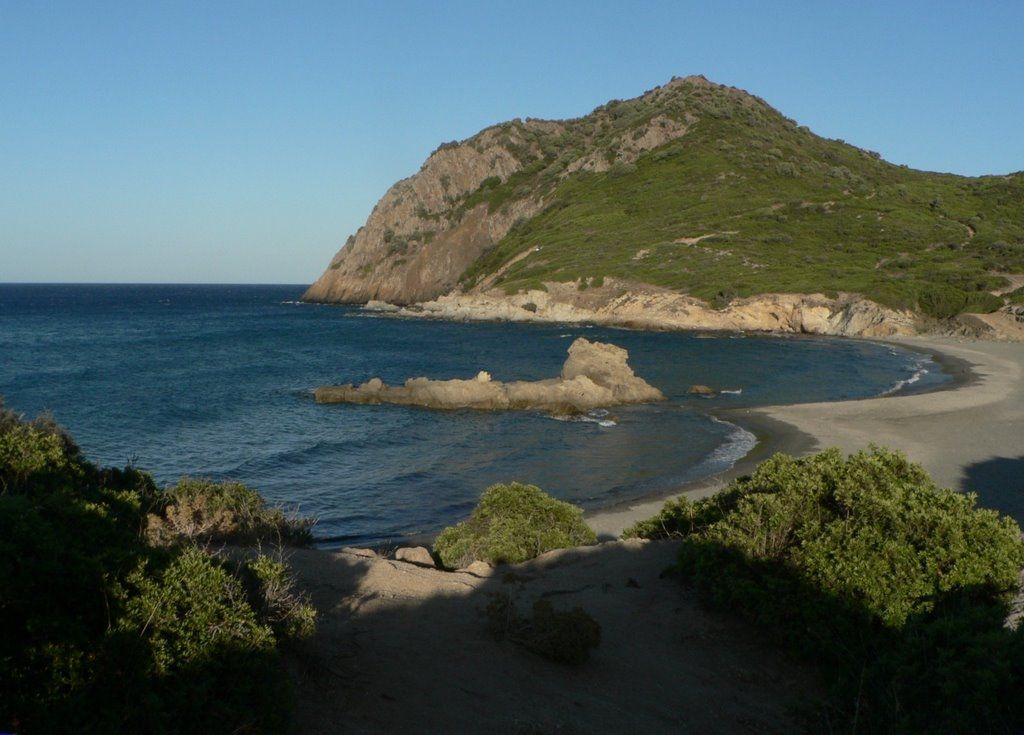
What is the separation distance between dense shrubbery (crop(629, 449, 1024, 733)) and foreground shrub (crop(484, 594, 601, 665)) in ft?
6.96

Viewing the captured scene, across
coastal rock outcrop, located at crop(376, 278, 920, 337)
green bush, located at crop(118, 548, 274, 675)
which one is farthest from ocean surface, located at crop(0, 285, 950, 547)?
green bush, located at crop(118, 548, 274, 675)

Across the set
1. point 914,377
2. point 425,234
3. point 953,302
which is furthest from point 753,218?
point 914,377

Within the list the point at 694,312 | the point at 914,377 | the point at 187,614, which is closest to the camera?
the point at 187,614

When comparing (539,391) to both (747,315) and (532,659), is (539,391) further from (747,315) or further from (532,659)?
(747,315)

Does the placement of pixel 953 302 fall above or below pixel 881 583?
above

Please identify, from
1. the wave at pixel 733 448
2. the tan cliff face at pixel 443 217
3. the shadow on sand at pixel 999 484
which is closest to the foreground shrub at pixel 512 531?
the shadow on sand at pixel 999 484

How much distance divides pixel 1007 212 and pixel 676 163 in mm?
45714

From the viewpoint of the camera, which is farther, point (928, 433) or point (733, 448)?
point (928, 433)

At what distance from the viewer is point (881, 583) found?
29.0 ft

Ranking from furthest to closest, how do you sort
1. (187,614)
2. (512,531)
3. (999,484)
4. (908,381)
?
(908,381) → (999,484) → (512,531) → (187,614)

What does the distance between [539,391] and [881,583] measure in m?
26.9

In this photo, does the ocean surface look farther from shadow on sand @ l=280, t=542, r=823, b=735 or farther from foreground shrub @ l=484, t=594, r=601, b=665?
foreground shrub @ l=484, t=594, r=601, b=665

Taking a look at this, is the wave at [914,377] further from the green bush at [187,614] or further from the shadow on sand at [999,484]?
the green bush at [187,614]

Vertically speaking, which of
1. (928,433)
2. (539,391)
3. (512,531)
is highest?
(539,391)
